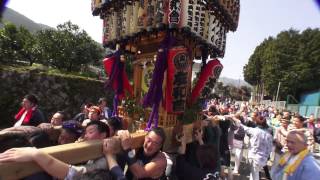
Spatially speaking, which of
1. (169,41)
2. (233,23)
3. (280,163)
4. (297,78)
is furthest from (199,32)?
(297,78)

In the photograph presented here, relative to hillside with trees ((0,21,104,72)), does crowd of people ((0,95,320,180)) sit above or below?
below

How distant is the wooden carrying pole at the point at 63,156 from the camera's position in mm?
2234

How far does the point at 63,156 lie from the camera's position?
8.56 ft

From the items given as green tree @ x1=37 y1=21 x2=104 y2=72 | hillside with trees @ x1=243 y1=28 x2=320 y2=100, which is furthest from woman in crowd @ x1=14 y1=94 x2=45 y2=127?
hillside with trees @ x1=243 y1=28 x2=320 y2=100

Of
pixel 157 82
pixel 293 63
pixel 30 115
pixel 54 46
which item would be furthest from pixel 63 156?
A: pixel 293 63

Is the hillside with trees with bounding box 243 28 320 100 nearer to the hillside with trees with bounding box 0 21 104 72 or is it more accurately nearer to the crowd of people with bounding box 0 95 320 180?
the hillside with trees with bounding box 0 21 104 72

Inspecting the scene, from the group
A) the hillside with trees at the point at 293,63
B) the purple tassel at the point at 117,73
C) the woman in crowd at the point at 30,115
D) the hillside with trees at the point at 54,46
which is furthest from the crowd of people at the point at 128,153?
the hillside with trees at the point at 293,63

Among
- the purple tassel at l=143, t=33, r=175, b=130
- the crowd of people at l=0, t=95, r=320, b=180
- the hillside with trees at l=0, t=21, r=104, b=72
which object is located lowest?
the crowd of people at l=0, t=95, r=320, b=180

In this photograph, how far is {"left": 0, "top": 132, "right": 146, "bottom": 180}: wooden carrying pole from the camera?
7.33ft

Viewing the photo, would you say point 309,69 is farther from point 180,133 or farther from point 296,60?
point 180,133

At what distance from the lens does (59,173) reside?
2479 mm

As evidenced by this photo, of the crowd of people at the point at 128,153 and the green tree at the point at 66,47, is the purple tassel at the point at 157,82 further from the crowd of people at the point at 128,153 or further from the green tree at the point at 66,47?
the green tree at the point at 66,47

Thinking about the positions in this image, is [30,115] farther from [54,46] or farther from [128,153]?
[54,46]

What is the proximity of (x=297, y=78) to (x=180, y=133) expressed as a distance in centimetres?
4378
